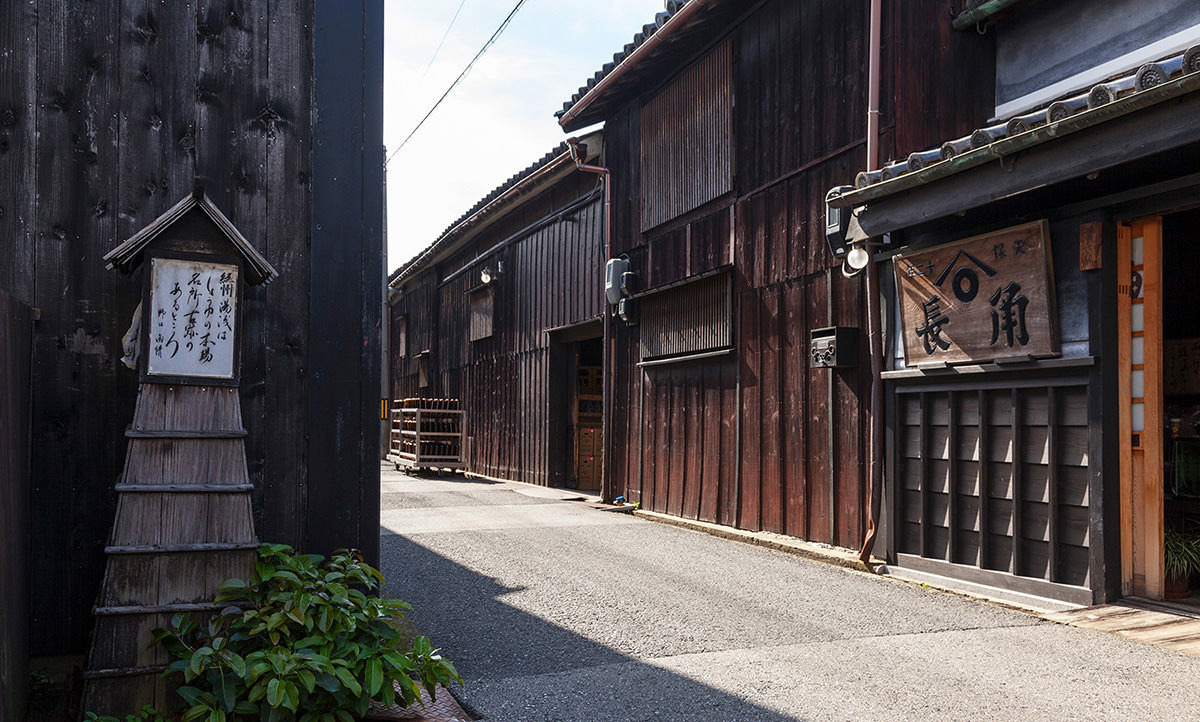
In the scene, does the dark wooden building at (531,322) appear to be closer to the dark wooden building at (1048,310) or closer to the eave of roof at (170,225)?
the dark wooden building at (1048,310)

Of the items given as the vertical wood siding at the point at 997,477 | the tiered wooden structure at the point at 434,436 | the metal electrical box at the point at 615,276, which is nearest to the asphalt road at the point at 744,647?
the vertical wood siding at the point at 997,477

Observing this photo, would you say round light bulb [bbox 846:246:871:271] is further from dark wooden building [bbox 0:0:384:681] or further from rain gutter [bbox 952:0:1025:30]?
dark wooden building [bbox 0:0:384:681]

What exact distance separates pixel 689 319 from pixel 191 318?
28.7 feet

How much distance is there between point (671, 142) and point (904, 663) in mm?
9030

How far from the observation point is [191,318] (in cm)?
367

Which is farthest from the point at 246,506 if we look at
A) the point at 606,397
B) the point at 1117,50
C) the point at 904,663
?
the point at 606,397

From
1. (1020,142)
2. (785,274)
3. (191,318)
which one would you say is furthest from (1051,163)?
(191,318)

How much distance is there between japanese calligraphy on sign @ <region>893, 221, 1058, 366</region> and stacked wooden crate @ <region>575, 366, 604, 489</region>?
32.0 ft

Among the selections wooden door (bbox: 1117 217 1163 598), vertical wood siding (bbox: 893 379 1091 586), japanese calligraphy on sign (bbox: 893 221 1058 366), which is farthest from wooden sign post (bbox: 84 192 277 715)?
wooden door (bbox: 1117 217 1163 598)

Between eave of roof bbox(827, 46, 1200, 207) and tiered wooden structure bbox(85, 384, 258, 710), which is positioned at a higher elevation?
eave of roof bbox(827, 46, 1200, 207)

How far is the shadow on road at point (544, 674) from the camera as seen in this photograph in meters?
3.98

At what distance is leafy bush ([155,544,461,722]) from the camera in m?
3.11

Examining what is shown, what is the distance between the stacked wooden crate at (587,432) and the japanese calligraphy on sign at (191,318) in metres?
13.2

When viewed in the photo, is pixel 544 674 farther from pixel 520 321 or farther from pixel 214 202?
pixel 520 321
